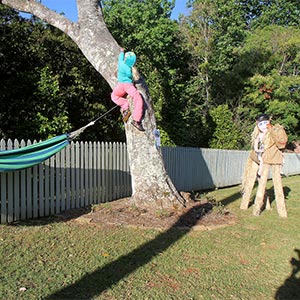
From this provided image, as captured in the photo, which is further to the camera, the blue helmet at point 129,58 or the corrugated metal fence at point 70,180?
the blue helmet at point 129,58

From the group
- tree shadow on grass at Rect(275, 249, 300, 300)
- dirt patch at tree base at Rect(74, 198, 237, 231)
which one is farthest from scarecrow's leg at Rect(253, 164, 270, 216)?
tree shadow on grass at Rect(275, 249, 300, 300)

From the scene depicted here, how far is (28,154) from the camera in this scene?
247 inches

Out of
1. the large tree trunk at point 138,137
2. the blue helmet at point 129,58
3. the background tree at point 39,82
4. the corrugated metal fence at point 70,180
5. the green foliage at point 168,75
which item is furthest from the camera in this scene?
the green foliage at point 168,75

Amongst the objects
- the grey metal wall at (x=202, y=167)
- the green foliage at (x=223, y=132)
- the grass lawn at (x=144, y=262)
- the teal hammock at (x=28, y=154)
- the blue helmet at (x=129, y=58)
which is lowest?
the grass lawn at (x=144, y=262)

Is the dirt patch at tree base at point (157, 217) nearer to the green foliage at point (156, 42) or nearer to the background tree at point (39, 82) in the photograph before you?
the background tree at point (39, 82)

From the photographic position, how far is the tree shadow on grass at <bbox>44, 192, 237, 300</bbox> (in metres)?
3.90

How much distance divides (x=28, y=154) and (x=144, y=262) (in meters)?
2.81

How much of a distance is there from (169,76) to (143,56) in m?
2.45

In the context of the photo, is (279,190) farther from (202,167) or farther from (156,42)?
(156,42)

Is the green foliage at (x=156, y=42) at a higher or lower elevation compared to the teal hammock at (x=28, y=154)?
higher

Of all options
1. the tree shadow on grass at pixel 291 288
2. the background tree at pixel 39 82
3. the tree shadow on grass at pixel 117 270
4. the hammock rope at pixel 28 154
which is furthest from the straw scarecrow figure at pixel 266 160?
the background tree at pixel 39 82

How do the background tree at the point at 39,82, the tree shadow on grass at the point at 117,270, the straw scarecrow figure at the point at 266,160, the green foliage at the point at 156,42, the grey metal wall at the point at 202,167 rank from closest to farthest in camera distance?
1. the tree shadow on grass at the point at 117,270
2. the straw scarecrow figure at the point at 266,160
3. the background tree at the point at 39,82
4. the grey metal wall at the point at 202,167
5. the green foliage at the point at 156,42

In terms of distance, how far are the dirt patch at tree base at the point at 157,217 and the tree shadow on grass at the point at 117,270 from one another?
15.5 inches

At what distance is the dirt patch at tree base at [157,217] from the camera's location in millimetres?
6617
